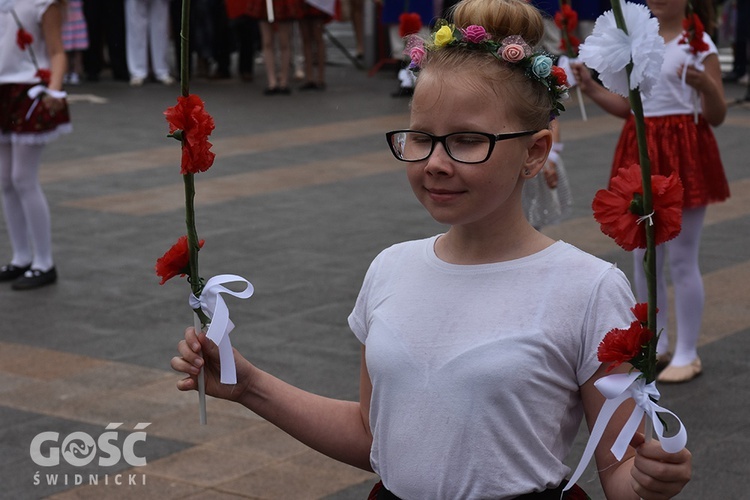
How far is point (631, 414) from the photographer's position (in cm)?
195

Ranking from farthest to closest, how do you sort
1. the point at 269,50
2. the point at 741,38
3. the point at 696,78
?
1. the point at 741,38
2. the point at 269,50
3. the point at 696,78

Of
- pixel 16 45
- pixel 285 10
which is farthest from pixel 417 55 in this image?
pixel 285 10

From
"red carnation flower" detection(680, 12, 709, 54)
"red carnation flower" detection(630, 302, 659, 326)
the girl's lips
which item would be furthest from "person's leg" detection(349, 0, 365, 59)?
"red carnation flower" detection(630, 302, 659, 326)

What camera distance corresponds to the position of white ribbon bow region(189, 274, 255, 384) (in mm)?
2156

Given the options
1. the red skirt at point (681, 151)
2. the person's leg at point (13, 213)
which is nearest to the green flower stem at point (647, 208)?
the red skirt at point (681, 151)

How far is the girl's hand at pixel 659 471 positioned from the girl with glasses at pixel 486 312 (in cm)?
8

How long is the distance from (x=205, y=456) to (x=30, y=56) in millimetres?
3579

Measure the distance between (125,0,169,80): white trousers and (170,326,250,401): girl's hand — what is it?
1498 cm

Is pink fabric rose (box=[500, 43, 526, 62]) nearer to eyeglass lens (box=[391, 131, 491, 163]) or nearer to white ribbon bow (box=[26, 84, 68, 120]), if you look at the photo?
eyeglass lens (box=[391, 131, 491, 163])

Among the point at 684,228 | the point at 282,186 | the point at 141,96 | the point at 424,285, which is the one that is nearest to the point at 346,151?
the point at 282,186

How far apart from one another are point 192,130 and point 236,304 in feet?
15.1

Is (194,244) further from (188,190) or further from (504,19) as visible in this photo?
(504,19)

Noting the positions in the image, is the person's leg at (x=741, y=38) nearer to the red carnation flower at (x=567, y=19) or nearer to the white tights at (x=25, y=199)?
the white tights at (x=25, y=199)

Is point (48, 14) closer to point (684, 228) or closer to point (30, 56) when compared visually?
point (30, 56)
